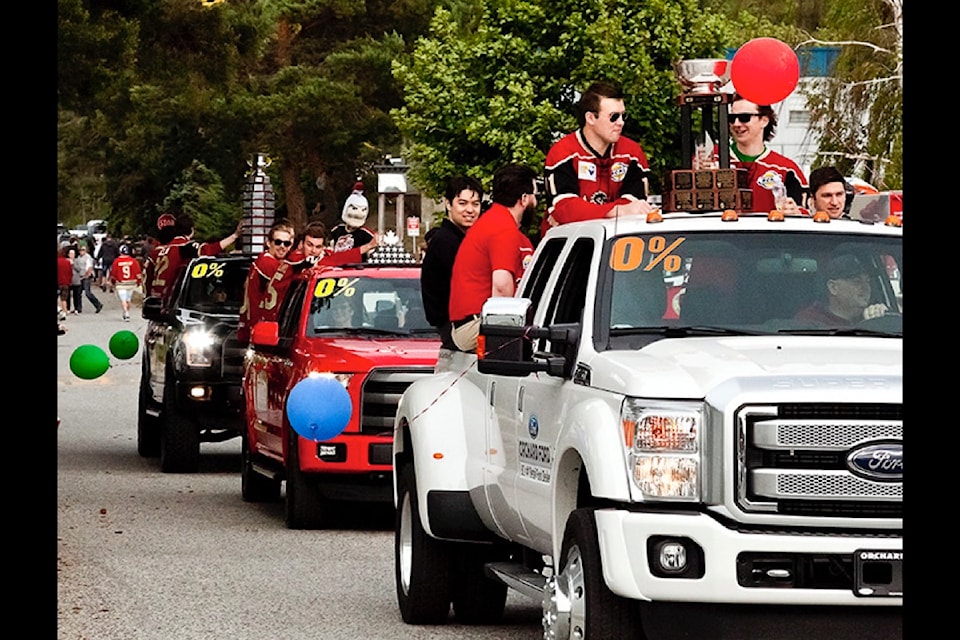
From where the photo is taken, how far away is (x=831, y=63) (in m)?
42.5

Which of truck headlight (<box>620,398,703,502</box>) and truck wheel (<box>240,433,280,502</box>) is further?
truck wheel (<box>240,433,280,502</box>)

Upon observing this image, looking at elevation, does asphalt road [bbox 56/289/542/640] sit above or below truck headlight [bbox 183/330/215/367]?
below

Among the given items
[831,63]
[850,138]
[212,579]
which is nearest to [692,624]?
[212,579]

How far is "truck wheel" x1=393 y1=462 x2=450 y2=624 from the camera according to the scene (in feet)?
34.4

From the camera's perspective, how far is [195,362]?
748 inches

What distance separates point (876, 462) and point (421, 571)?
3.50m

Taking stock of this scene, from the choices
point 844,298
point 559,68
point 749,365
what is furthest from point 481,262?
point 559,68

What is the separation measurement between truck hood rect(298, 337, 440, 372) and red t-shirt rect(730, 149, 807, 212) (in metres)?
3.37

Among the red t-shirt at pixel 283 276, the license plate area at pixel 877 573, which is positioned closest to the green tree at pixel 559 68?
the red t-shirt at pixel 283 276

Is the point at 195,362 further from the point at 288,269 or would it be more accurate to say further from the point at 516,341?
the point at 516,341

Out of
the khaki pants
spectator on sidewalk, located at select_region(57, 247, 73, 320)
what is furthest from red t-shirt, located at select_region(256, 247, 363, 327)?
spectator on sidewalk, located at select_region(57, 247, 73, 320)

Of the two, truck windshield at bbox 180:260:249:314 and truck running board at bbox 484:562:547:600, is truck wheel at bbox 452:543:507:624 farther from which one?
truck windshield at bbox 180:260:249:314

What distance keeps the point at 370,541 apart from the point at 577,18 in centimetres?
3436
